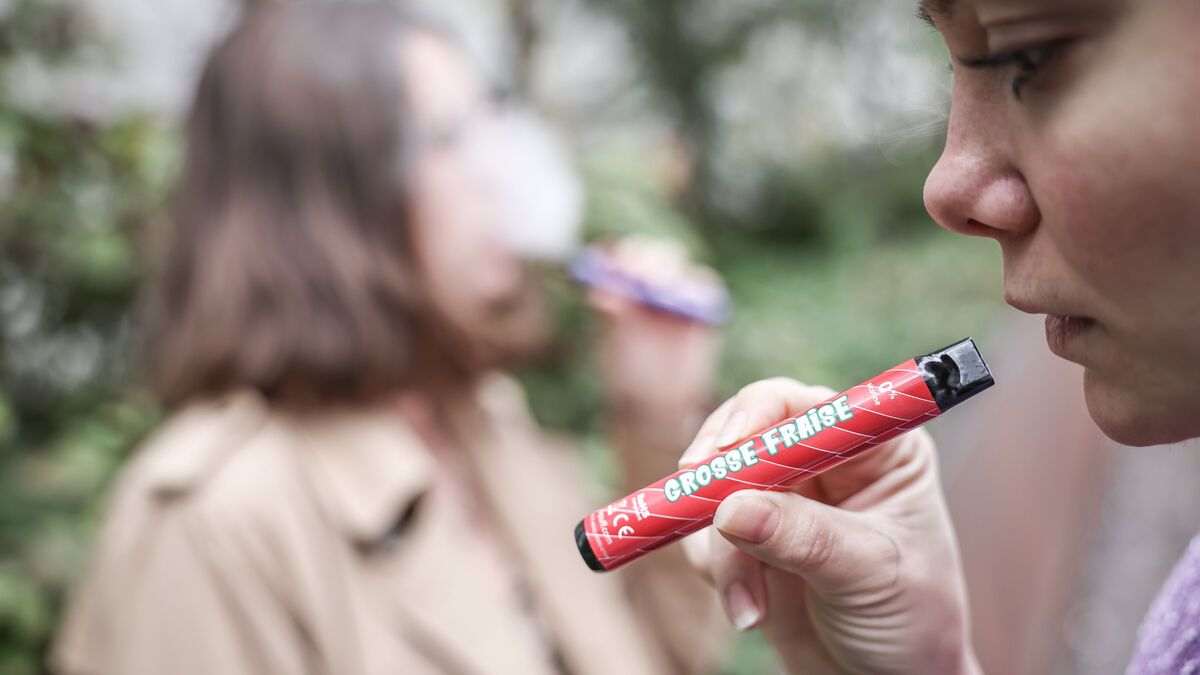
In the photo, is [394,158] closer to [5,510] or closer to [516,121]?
[516,121]

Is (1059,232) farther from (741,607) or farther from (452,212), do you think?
(452,212)

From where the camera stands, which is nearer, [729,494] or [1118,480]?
[729,494]

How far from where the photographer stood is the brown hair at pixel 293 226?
→ 1.77m

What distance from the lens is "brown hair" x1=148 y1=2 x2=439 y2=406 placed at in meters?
1.77

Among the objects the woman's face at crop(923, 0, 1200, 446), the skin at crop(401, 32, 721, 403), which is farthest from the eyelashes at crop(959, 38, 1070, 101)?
the skin at crop(401, 32, 721, 403)

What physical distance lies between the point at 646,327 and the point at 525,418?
0.39 metres

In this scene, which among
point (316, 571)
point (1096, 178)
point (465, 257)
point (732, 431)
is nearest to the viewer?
point (1096, 178)

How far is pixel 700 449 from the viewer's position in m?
0.81

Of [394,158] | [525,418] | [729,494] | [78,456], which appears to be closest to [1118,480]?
[525,418]

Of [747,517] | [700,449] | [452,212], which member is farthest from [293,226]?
[747,517]

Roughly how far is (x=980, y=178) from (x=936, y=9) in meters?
0.12

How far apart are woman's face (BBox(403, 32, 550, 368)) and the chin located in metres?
1.43

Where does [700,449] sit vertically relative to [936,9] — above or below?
below

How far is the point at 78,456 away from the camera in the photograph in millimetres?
2418
